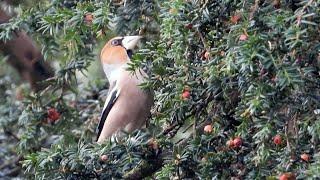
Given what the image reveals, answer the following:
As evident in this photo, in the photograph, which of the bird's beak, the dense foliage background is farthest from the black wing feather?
the dense foliage background

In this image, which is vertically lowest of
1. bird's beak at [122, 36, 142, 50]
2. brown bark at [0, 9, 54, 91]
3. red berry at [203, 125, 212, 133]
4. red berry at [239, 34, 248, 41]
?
brown bark at [0, 9, 54, 91]

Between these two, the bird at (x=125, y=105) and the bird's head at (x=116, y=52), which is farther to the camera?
the bird's head at (x=116, y=52)

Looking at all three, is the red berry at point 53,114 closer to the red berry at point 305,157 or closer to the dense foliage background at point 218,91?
the dense foliage background at point 218,91

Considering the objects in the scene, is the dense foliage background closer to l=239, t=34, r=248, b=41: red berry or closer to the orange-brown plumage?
l=239, t=34, r=248, b=41: red berry

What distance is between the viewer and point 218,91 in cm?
242

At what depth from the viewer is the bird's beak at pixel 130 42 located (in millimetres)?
3627

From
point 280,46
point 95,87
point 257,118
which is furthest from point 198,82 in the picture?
point 95,87

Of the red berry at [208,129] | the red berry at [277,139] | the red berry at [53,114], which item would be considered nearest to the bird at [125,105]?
the red berry at [53,114]

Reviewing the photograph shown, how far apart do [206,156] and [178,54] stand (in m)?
0.30

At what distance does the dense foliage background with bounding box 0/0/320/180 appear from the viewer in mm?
2080

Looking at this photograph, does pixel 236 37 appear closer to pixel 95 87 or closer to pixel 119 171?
pixel 119 171

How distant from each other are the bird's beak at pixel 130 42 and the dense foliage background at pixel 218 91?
0.32 meters

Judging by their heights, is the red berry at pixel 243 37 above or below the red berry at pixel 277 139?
above

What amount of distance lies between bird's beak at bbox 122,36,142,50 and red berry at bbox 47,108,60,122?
1.49ft
